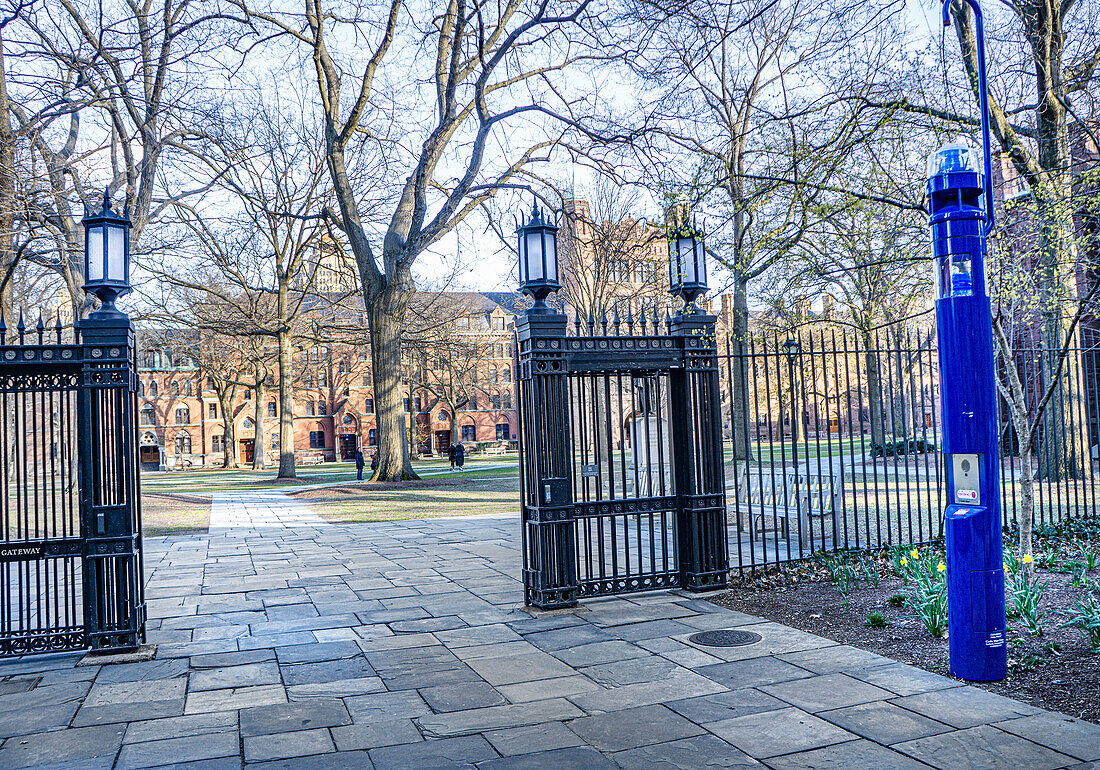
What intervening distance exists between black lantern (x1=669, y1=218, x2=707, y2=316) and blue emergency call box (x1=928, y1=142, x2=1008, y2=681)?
292 centimetres

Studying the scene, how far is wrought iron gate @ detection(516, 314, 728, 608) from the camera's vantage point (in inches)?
283

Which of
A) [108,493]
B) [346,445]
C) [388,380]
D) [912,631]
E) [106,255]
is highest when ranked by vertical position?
[106,255]

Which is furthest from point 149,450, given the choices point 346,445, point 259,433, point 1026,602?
point 1026,602

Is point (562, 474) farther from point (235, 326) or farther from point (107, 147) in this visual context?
point (235, 326)

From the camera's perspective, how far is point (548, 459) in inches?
283

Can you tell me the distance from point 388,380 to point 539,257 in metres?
16.9

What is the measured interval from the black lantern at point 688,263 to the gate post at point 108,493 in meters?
4.89

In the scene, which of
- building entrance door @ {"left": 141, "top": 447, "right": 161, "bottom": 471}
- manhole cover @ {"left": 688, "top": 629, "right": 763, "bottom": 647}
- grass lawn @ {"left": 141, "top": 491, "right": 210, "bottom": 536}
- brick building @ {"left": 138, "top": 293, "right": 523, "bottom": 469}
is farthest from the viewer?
brick building @ {"left": 138, "top": 293, "right": 523, "bottom": 469}

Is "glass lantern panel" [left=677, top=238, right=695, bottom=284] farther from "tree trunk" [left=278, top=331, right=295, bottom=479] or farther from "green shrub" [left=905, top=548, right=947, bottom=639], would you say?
A: "tree trunk" [left=278, top=331, right=295, bottom=479]

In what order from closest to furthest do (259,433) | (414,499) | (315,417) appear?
(414,499) < (259,433) < (315,417)

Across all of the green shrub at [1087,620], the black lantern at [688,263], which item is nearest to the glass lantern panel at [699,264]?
the black lantern at [688,263]

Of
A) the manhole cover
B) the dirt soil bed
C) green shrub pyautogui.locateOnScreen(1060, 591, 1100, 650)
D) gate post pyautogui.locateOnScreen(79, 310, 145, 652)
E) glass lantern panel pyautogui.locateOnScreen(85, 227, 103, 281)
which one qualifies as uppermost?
glass lantern panel pyautogui.locateOnScreen(85, 227, 103, 281)

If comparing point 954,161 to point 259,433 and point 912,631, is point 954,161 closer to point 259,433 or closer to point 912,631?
point 912,631

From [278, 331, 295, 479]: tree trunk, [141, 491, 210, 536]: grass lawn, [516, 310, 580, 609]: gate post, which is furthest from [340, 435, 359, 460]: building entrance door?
[516, 310, 580, 609]: gate post
